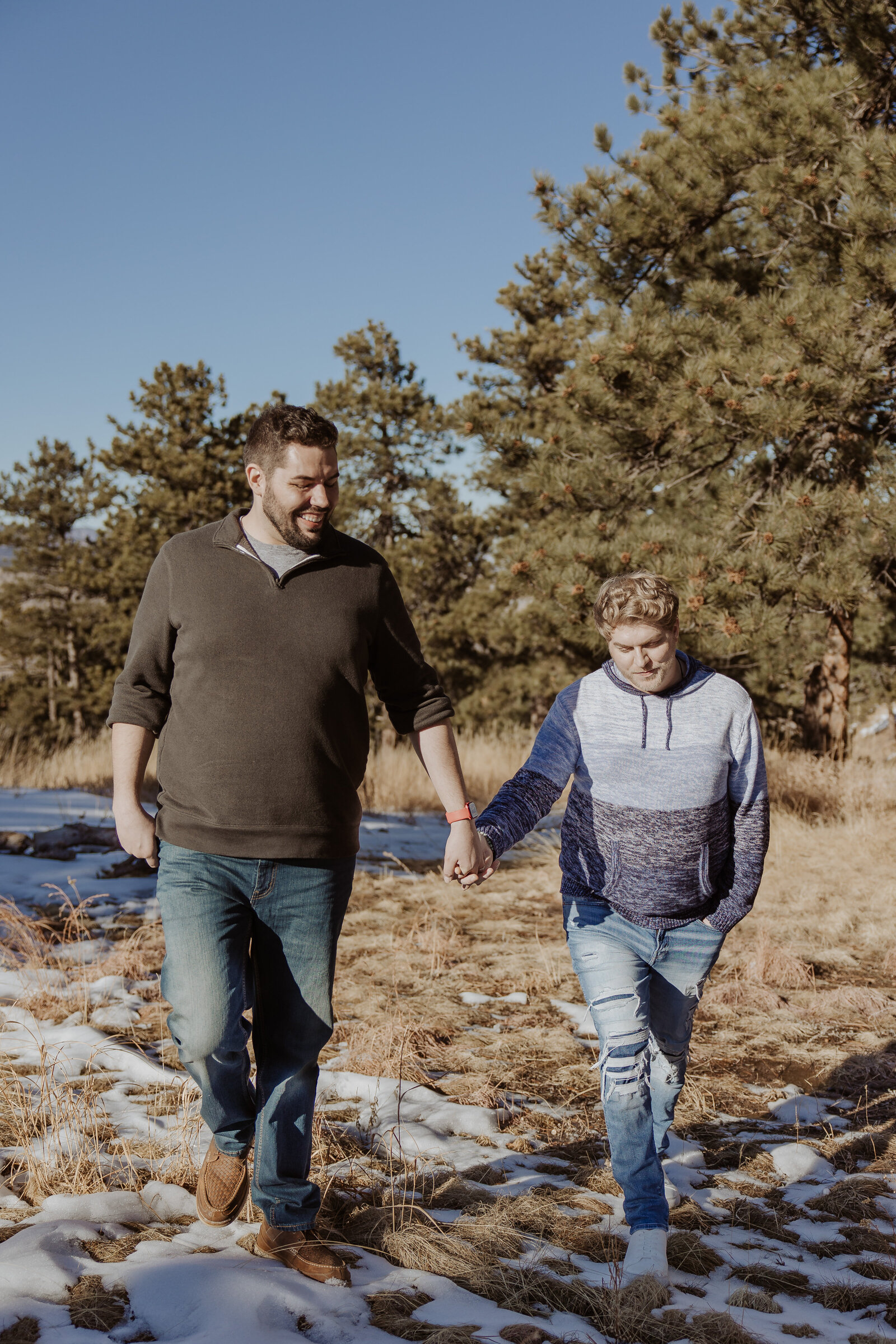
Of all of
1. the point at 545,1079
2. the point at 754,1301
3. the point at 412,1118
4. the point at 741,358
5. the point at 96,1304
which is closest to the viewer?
the point at 96,1304

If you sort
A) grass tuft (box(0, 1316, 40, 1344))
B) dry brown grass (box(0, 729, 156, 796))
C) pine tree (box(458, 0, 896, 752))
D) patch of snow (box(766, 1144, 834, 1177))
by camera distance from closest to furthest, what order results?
1. grass tuft (box(0, 1316, 40, 1344))
2. patch of snow (box(766, 1144, 834, 1177))
3. pine tree (box(458, 0, 896, 752))
4. dry brown grass (box(0, 729, 156, 796))

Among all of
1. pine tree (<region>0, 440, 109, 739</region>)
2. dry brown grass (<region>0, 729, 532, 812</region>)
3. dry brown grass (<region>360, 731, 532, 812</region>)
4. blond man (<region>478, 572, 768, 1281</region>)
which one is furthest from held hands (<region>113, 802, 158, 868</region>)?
pine tree (<region>0, 440, 109, 739</region>)

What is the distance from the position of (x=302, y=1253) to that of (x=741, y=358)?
756 cm

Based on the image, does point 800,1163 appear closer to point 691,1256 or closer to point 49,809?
point 691,1256

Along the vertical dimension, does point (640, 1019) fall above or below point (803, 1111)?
above

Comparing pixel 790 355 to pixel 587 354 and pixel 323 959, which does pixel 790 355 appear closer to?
pixel 587 354

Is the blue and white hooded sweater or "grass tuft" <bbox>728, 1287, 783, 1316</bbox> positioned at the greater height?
the blue and white hooded sweater

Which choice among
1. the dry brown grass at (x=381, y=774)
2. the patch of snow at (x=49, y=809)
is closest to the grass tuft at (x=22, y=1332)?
Answer: the patch of snow at (x=49, y=809)

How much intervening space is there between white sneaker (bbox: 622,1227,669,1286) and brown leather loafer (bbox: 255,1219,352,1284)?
71cm

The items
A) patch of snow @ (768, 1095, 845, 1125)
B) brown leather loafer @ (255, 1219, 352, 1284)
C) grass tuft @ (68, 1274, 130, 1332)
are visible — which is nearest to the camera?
grass tuft @ (68, 1274, 130, 1332)

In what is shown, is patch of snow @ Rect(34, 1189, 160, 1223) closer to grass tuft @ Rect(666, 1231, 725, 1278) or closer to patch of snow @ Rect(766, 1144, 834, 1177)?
grass tuft @ Rect(666, 1231, 725, 1278)

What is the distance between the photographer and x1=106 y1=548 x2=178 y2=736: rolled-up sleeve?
2.57 metres

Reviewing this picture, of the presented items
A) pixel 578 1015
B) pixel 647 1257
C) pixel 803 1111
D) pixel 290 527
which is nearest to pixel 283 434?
pixel 290 527

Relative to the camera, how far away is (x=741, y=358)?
8.20 metres
